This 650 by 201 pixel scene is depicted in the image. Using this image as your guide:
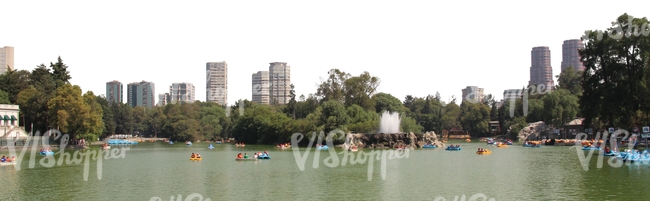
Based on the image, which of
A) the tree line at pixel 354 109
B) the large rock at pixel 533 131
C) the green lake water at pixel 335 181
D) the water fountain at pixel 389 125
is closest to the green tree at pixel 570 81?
the tree line at pixel 354 109

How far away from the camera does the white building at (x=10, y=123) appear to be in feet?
269

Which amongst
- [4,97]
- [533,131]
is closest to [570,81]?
[533,131]

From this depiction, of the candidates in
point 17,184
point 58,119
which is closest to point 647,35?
point 17,184

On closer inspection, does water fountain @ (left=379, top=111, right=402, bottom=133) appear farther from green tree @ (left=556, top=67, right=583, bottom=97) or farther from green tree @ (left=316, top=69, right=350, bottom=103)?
green tree @ (left=556, top=67, right=583, bottom=97)

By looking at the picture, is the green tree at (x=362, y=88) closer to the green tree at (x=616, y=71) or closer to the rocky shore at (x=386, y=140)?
the rocky shore at (x=386, y=140)

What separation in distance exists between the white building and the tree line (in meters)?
2.82

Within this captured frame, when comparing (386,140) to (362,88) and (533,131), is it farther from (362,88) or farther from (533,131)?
(533,131)

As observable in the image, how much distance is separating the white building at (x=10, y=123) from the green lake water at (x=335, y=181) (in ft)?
115

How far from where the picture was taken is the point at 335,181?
38.3 m

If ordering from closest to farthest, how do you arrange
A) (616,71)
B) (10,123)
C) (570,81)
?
1. (616,71)
2. (10,123)
3. (570,81)

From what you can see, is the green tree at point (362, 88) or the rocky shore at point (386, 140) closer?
the rocky shore at point (386, 140)

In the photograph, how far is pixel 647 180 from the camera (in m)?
36.3

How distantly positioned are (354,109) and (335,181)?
53294mm

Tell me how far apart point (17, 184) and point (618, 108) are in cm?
5274
